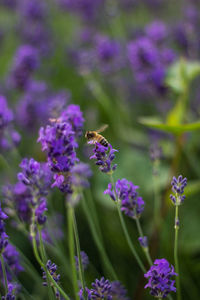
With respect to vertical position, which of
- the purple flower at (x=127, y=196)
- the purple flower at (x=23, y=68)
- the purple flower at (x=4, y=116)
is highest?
the purple flower at (x=23, y=68)

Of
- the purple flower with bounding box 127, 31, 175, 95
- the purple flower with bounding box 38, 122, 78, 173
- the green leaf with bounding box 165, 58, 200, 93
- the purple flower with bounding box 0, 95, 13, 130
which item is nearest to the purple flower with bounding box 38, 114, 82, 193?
the purple flower with bounding box 38, 122, 78, 173

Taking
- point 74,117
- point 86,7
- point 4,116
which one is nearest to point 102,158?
point 74,117

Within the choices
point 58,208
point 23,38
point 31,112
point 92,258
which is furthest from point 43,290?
point 23,38

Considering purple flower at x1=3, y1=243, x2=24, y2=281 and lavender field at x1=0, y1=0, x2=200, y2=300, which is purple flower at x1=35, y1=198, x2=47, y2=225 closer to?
lavender field at x1=0, y1=0, x2=200, y2=300

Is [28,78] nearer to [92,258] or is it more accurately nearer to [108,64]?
[108,64]

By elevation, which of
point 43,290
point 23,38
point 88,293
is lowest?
point 88,293

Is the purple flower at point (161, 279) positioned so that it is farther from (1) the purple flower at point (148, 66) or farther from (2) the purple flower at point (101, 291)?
(1) the purple flower at point (148, 66)

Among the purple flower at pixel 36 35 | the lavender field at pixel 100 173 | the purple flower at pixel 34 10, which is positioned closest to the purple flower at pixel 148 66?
the lavender field at pixel 100 173

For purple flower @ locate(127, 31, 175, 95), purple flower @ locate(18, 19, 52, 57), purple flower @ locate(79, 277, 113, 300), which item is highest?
purple flower @ locate(18, 19, 52, 57)
